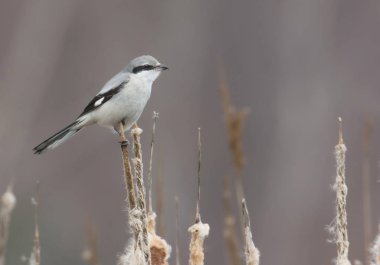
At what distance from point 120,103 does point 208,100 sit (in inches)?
425

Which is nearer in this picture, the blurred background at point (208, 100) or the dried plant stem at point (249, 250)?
the dried plant stem at point (249, 250)

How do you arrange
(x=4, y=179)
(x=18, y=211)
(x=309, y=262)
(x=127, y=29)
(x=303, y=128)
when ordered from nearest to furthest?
(x=18, y=211)
(x=4, y=179)
(x=309, y=262)
(x=303, y=128)
(x=127, y=29)

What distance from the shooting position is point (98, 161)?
14.4m

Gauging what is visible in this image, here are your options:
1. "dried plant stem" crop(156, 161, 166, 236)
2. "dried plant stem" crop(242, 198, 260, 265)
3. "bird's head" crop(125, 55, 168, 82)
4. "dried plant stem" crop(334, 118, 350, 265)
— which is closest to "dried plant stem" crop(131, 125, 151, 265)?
"dried plant stem" crop(156, 161, 166, 236)

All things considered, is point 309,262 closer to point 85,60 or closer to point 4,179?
point 4,179

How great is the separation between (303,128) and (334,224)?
474 inches

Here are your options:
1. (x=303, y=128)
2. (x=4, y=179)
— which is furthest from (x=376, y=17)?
(x=4, y=179)

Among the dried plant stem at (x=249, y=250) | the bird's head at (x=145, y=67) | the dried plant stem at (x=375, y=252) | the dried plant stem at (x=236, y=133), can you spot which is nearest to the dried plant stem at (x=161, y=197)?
the dried plant stem at (x=249, y=250)

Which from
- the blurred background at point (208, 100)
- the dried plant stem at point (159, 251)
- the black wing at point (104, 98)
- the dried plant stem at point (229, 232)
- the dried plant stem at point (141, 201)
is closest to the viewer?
the dried plant stem at point (229, 232)

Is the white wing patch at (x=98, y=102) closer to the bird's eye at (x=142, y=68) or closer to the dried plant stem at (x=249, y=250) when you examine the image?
the bird's eye at (x=142, y=68)

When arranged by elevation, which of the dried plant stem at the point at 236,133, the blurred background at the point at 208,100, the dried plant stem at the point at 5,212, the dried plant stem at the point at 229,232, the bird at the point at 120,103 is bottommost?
the dried plant stem at the point at 229,232

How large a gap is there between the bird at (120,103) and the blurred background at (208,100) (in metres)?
6.78

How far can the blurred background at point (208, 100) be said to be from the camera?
1275 centimetres

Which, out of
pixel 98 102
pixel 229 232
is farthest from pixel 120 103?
pixel 229 232
